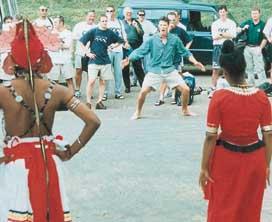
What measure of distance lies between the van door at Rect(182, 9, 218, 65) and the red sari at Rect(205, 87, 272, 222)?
14901mm

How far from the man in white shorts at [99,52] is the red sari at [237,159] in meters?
8.85

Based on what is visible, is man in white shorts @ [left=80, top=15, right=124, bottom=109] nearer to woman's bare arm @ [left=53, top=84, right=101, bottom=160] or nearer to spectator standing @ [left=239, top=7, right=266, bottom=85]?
spectator standing @ [left=239, top=7, right=266, bottom=85]

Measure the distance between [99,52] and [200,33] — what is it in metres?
6.54

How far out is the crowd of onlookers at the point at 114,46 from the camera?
14.4 m

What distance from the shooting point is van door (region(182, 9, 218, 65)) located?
20.3 meters

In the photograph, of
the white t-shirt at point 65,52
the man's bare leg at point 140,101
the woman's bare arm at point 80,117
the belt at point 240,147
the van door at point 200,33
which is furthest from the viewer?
the van door at point 200,33

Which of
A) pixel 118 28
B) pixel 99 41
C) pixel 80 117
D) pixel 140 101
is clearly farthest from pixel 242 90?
pixel 118 28

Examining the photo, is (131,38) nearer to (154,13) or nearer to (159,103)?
(159,103)

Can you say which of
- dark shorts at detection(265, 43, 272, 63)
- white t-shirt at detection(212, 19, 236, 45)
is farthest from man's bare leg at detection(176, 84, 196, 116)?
dark shorts at detection(265, 43, 272, 63)

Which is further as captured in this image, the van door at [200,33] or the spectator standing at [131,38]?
the van door at [200,33]

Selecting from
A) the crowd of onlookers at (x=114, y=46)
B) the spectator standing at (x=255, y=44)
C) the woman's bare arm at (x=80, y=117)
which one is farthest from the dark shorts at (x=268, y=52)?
the woman's bare arm at (x=80, y=117)

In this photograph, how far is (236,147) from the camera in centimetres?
547

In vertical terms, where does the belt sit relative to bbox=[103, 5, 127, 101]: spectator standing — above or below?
above

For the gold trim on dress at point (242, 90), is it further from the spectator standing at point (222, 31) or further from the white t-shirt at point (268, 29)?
the spectator standing at point (222, 31)
